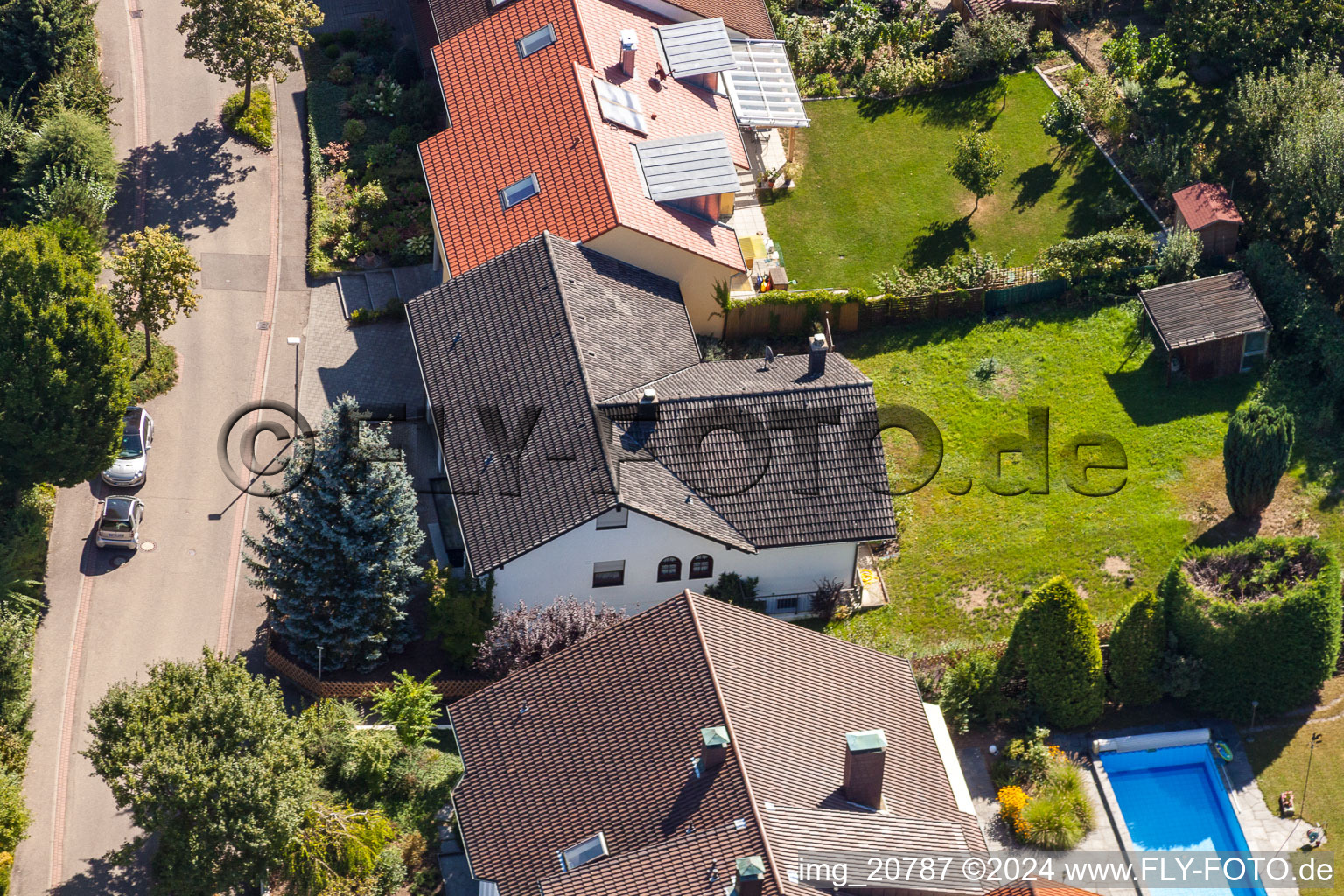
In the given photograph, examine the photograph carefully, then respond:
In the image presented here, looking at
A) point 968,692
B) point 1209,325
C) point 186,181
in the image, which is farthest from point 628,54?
point 968,692

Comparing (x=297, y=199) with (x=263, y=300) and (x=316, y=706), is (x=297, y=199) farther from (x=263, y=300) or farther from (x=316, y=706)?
(x=316, y=706)

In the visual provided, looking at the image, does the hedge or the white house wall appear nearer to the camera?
the hedge

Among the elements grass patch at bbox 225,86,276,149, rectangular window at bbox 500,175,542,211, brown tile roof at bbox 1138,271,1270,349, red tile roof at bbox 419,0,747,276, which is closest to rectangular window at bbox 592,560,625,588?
red tile roof at bbox 419,0,747,276

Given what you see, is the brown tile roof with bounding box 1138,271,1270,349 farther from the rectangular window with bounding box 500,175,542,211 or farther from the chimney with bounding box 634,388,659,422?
the rectangular window with bounding box 500,175,542,211

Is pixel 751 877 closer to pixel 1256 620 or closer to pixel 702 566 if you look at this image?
pixel 702 566

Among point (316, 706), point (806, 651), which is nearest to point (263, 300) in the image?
point (316, 706)

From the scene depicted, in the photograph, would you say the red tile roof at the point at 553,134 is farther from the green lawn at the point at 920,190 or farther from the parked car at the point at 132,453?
the parked car at the point at 132,453

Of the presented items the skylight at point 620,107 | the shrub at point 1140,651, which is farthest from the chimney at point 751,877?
the skylight at point 620,107
